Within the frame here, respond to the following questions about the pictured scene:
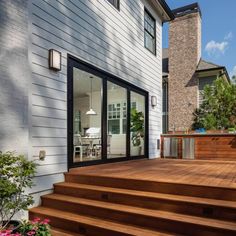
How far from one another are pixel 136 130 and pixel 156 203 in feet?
13.9

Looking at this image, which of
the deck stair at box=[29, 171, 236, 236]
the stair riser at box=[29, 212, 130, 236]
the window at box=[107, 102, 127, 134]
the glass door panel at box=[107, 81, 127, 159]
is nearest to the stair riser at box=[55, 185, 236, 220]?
the deck stair at box=[29, 171, 236, 236]

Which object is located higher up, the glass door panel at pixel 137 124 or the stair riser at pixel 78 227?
the glass door panel at pixel 137 124

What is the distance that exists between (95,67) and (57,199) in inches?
111

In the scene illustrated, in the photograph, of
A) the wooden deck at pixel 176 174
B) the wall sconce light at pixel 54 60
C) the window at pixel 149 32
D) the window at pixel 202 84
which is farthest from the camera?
the window at pixel 202 84

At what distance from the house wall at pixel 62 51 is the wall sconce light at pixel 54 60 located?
0.07m

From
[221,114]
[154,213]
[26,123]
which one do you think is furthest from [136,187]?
[221,114]

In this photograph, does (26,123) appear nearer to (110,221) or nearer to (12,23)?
(12,23)

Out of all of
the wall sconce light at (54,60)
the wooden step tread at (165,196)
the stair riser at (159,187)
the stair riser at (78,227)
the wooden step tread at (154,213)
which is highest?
the wall sconce light at (54,60)

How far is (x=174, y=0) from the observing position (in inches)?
793

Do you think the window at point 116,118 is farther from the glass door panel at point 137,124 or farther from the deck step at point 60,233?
the deck step at point 60,233

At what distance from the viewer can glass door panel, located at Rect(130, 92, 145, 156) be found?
7.01m

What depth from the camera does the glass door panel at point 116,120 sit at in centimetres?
590

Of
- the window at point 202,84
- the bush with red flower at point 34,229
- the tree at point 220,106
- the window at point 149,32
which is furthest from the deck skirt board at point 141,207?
the window at point 202,84

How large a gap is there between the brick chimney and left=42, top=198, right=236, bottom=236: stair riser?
14332 mm
